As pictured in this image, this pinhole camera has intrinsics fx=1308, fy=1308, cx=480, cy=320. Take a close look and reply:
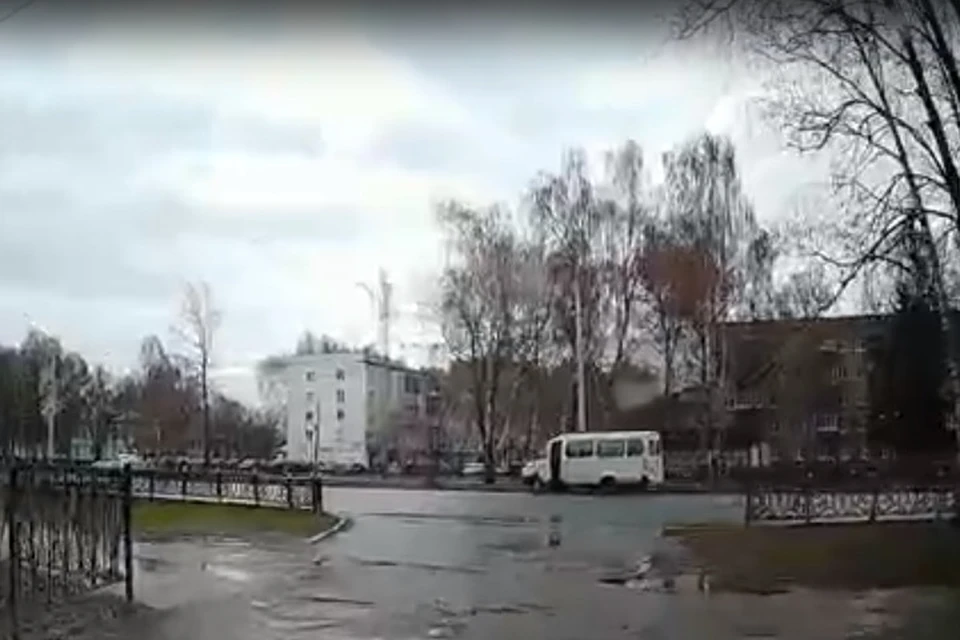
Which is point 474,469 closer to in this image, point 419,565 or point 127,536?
point 419,565

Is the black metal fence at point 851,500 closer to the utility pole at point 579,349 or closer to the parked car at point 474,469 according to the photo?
the utility pole at point 579,349

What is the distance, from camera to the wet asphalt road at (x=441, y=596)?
10969 mm

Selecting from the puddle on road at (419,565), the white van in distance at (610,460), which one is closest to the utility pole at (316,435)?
the white van in distance at (610,460)

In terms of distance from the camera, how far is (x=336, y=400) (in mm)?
81938

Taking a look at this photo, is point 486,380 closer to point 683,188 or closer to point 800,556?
point 683,188

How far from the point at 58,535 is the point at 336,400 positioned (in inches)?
2790

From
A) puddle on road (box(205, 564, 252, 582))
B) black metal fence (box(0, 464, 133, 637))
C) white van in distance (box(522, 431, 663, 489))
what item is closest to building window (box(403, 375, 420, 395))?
white van in distance (box(522, 431, 663, 489))

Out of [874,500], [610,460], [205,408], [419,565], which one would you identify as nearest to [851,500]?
[874,500]

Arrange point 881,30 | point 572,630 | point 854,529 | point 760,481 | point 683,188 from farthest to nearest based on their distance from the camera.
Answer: point 683,188 < point 760,481 < point 854,529 < point 881,30 < point 572,630

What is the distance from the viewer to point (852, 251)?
19781 mm

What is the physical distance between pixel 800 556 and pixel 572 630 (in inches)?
297

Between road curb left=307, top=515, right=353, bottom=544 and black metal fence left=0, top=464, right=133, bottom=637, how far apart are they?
8103 mm

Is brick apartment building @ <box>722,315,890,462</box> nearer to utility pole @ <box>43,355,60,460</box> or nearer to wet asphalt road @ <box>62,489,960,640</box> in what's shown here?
wet asphalt road @ <box>62,489,960,640</box>

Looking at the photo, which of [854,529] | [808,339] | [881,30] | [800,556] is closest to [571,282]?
[808,339]
